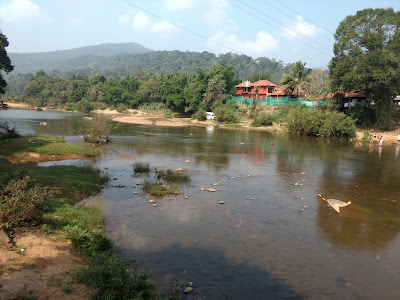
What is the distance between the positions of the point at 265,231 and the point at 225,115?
49637 mm

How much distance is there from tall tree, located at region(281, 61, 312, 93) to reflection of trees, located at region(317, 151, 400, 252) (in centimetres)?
3929

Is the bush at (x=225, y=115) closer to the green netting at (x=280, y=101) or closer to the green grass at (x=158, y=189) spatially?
the green netting at (x=280, y=101)

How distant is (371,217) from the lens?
13898mm

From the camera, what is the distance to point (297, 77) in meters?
62.4

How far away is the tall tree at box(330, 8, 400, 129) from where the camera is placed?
40.4 m

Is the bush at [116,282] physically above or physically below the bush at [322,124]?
below

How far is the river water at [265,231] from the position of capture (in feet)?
28.6

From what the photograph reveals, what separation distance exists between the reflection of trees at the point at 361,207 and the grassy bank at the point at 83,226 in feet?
27.3

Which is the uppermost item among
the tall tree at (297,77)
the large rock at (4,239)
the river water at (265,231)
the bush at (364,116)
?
the tall tree at (297,77)

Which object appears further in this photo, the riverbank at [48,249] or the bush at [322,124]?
the bush at [322,124]

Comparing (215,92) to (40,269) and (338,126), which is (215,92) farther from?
(40,269)

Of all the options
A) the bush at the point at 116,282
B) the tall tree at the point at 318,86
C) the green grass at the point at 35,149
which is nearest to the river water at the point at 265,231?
the bush at the point at 116,282

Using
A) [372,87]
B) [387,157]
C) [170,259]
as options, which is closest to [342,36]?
[372,87]

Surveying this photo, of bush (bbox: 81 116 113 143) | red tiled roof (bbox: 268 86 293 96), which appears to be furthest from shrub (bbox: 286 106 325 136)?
bush (bbox: 81 116 113 143)
